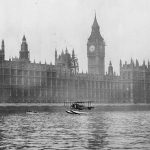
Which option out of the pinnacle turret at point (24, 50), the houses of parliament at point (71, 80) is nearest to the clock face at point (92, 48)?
the houses of parliament at point (71, 80)

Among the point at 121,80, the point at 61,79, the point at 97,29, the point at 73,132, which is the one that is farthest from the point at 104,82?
the point at 73,132

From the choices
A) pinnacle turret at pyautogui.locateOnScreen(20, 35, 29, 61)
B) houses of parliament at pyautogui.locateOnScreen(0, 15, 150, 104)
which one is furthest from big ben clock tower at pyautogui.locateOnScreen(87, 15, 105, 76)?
pinnacle turret at pyautogui.locateOnScreen(20, 35, 29, 61)

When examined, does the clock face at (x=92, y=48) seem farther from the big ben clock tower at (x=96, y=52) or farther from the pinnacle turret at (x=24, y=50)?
the pinnacle turret at (x=24, y=50)

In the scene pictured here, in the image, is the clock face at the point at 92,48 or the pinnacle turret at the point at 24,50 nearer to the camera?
the pinnacle turret at the point at 24,50

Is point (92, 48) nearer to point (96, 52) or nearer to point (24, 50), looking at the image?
point (96, 52)

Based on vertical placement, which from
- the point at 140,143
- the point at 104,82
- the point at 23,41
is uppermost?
the point at 23,41

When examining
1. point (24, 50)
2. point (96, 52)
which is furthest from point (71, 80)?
point (96, 52)

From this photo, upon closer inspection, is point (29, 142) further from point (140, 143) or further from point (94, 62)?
point (94, 62)
